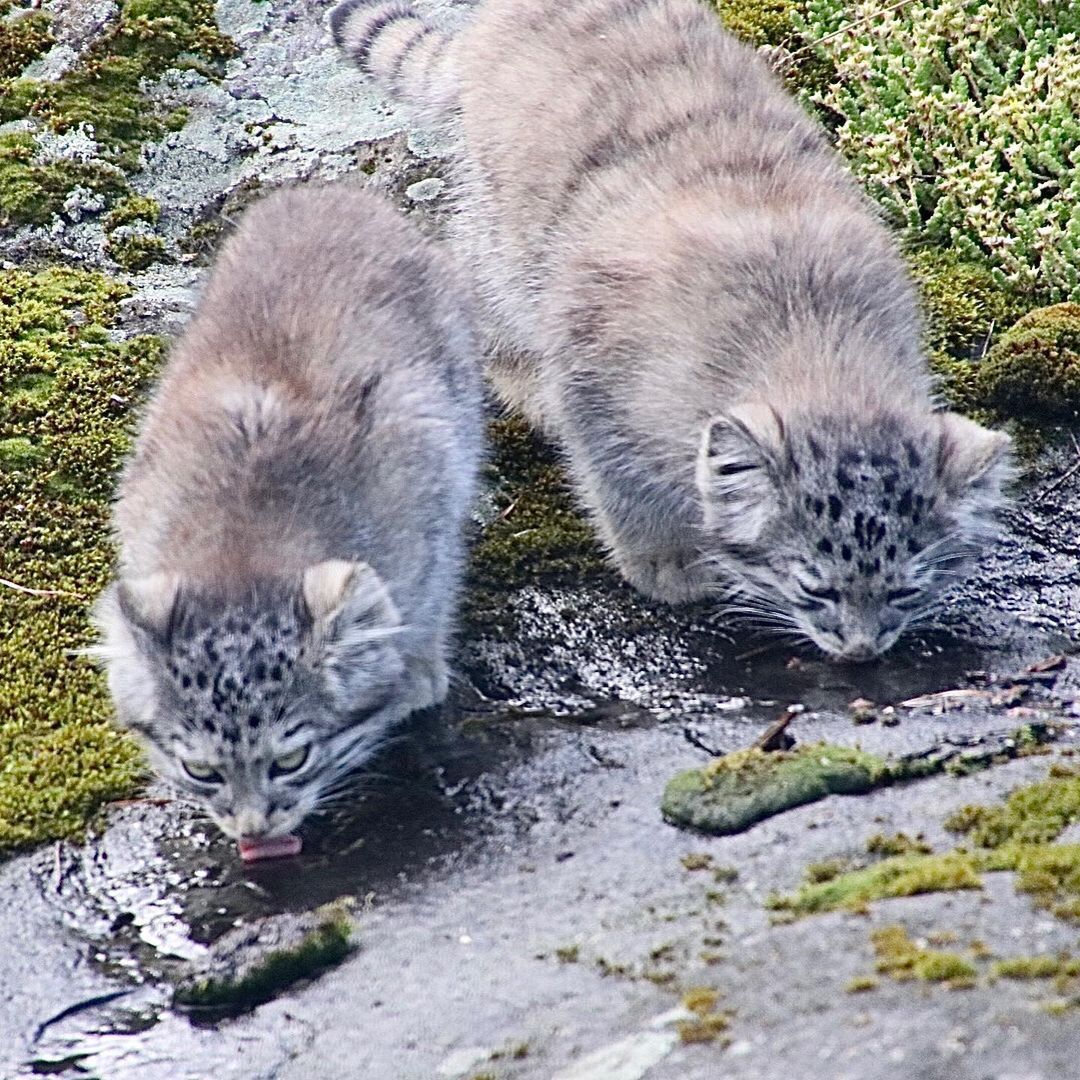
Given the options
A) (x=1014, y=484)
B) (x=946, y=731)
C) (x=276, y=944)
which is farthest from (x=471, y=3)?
(x=276, y=944)

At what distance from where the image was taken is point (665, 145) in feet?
25.7

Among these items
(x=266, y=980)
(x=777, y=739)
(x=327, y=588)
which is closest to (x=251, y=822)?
(x=266, y=980)

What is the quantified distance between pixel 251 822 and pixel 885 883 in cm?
196

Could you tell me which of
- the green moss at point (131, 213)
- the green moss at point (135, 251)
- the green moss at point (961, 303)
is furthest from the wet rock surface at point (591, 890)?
the green moss at point (131, 213)

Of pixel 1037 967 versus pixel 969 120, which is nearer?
pixel 1037 967

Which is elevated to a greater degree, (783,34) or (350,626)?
(783,34)

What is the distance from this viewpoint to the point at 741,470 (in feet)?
21.4

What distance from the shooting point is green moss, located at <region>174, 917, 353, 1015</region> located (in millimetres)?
4809

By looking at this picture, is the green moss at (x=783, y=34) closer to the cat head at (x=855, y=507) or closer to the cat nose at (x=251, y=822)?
the cat head at (x=855, y=507)

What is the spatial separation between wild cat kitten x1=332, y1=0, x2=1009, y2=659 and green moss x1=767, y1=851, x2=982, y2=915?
1971mm

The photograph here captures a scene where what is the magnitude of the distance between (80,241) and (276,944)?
5.19 meters

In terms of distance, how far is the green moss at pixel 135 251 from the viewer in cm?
902

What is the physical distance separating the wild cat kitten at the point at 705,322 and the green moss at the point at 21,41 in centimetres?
239

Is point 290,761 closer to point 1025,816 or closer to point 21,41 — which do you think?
point 1025,816
